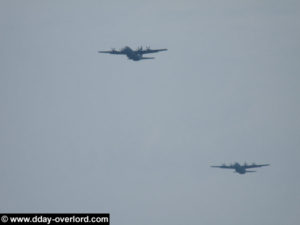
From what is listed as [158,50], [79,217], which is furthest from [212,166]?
[79,217]

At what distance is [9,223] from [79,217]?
8351 mm

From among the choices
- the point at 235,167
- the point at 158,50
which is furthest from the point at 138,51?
the point at 235,167

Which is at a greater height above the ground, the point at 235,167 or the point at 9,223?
the point at 235,167

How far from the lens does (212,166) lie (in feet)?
616

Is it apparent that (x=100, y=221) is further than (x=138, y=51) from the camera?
No

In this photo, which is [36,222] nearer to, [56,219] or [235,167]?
[56,219]

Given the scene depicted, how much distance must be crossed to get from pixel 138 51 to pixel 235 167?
133 ft

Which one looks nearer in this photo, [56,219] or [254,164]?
[56,219]

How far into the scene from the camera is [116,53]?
15412cm

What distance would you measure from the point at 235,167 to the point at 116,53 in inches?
1635

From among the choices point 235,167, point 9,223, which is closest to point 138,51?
point 235,167

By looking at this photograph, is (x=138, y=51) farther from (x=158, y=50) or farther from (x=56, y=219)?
(x=56, y=219)

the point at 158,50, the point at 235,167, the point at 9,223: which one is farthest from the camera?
the point at 235,167

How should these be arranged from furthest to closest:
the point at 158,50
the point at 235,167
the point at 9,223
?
1. the point at 235,167
2. the point at 158,50
3. the point at 9,223
